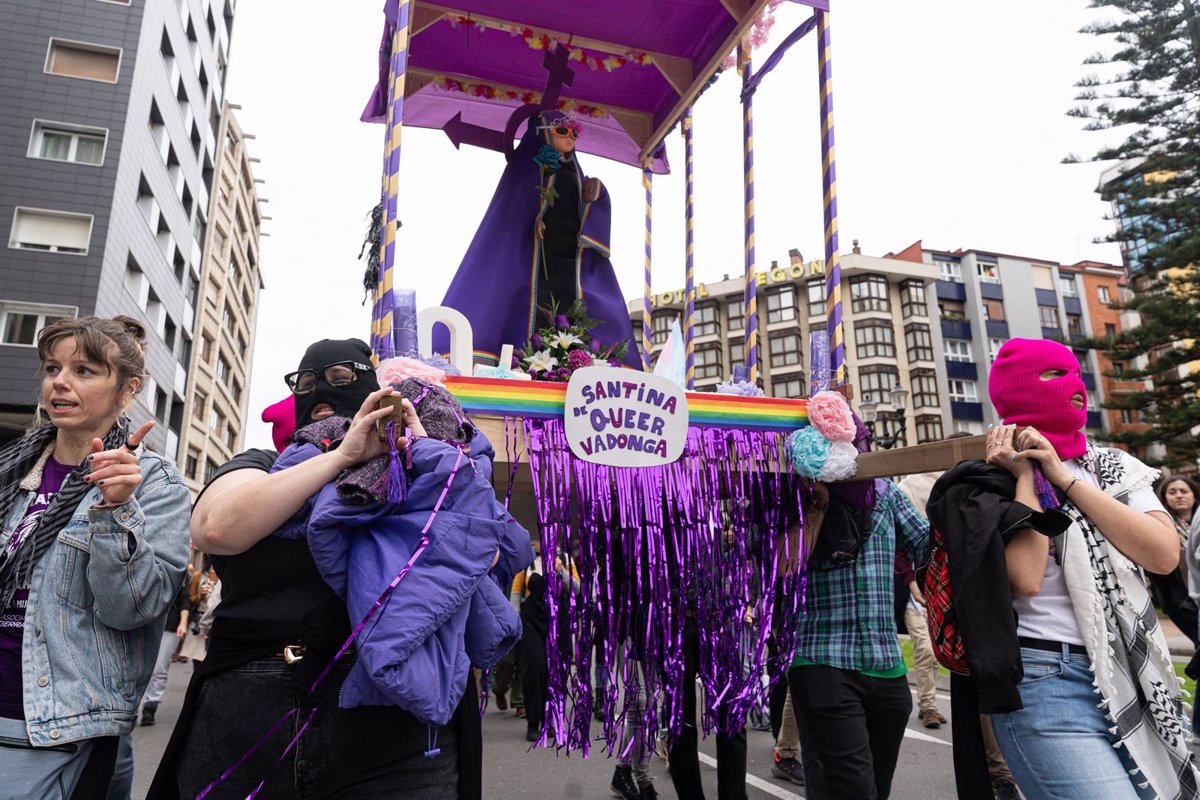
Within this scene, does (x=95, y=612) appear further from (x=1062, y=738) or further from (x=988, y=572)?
(x=1062, y=738)

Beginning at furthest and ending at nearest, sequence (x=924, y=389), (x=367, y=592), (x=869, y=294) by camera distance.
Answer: (x=869, y=294), (x=924, y=389), (x=367, y=592)

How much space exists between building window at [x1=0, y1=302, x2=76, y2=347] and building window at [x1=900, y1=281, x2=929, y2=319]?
41.2 m

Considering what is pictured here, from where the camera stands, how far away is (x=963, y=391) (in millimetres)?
45719

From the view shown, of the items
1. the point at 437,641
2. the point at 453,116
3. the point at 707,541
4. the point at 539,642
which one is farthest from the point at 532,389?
the point at 453,116

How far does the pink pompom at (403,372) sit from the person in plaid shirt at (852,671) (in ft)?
5.47

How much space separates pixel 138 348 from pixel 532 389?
1293 mm

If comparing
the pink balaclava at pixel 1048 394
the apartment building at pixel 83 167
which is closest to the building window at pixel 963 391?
the apartment building at pixel 83 167

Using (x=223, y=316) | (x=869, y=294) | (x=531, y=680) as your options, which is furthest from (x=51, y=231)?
(x=869, y=294)

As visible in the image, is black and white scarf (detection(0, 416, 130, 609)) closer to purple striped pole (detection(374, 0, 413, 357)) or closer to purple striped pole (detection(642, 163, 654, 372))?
purple striped pole (detection(374, 0, 413, 357))

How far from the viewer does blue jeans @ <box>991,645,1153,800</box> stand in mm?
1840

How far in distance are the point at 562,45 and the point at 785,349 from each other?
43.9 meters

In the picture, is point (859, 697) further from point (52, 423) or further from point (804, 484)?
point (52, 423)

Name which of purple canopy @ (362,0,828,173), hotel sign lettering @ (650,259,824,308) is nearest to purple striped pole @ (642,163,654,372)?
purple canopy @ (362,0,828,173)

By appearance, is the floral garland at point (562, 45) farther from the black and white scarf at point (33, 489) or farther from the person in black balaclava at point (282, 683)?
the person in black balaclava at point (282, 683)
